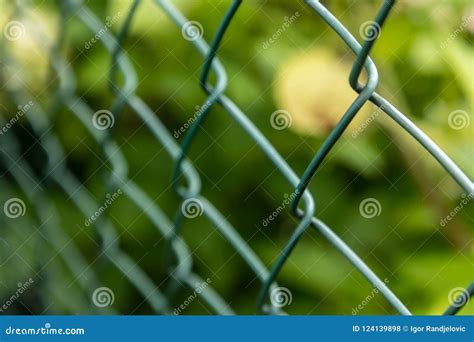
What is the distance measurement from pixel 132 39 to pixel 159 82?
58 millimetres

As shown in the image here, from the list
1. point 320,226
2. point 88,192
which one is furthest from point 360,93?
point 88,192

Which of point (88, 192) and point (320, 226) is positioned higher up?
point (88, 192)

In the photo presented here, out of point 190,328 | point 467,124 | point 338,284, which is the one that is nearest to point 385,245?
point 338,284

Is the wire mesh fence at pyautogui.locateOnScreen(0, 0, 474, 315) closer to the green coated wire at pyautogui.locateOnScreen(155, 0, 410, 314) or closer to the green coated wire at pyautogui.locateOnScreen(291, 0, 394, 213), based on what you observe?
the green coated wire at pyautogui.locateOnScreen(155, 0, 410, 314)

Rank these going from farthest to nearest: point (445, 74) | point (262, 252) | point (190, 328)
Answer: point (262, 252)
point (445, 74)
point (190, 328)

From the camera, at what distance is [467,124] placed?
786 mm

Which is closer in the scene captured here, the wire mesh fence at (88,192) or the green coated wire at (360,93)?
the green coated wire at (360,93)

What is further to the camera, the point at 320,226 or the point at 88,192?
the point at 88,192

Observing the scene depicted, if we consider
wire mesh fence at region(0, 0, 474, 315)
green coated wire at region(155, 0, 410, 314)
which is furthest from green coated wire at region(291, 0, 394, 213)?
wire mesh fence at region(0, 0, 474, 315)

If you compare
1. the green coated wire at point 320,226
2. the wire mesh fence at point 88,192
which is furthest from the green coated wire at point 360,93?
the wire mesh fence at point 88,192

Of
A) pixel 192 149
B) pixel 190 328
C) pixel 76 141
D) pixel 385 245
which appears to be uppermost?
pixel 76 141

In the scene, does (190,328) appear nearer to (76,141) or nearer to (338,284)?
(338,284)

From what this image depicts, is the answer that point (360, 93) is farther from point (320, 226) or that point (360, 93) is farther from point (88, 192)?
point (88, 192)

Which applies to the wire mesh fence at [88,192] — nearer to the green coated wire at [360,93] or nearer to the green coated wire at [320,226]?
the green coated wire at [320,226]
